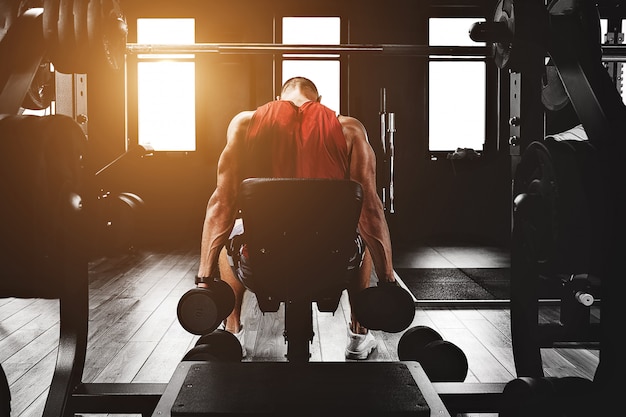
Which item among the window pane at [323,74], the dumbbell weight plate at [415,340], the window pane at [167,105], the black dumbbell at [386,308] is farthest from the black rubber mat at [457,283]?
the window pane at [167,105]

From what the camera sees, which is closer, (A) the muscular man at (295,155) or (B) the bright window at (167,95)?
(A) the muscular man at (295,155)

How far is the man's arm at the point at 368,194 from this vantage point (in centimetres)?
241

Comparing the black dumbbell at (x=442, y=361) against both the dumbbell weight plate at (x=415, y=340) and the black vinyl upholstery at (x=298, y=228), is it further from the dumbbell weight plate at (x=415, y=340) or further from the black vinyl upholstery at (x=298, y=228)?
the black vinyl upholstery at (x=298, y=228)

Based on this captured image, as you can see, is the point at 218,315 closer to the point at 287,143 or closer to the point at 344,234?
the point at 344,234

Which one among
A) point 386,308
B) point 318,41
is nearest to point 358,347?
point 386,308

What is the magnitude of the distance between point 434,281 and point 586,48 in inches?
119

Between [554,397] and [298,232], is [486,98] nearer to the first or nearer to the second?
[298,232]

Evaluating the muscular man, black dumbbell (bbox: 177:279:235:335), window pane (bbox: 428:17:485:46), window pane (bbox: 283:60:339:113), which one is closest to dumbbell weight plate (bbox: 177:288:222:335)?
black dumbbell (bbox: 177:279:235:335)

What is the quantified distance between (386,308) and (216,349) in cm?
60

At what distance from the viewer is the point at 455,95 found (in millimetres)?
6789

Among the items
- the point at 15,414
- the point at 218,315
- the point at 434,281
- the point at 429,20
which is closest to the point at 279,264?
the point at 218,315

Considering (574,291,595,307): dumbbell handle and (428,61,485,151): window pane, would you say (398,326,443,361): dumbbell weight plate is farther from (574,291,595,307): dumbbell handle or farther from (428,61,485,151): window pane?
(428,61,485,151): window pane

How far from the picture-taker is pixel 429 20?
21.9ft

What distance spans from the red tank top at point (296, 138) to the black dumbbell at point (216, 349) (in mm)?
719
